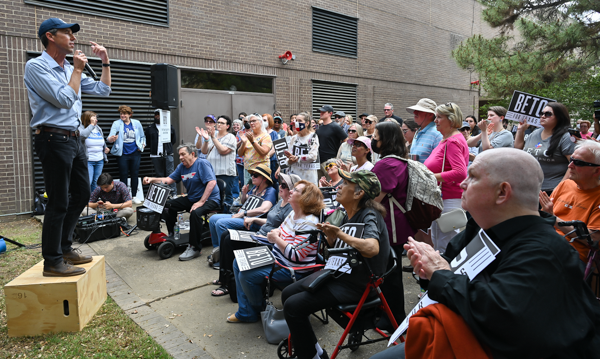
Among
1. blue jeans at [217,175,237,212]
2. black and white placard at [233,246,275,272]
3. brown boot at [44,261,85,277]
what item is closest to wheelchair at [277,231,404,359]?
black and white placard at [233,246,275,272]

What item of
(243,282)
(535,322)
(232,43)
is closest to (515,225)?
(535,322)

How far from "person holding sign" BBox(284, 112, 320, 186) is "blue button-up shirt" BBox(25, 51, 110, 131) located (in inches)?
153

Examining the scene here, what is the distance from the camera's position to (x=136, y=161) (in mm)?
9727

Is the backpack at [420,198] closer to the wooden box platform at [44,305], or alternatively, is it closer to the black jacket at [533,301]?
the black jacket at [533,301]

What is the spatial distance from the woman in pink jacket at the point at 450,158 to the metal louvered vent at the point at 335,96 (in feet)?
33.6

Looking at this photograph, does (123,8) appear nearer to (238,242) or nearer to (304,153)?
(304,153)

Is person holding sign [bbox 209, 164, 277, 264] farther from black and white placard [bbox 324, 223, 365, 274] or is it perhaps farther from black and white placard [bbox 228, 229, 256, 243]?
black and white placard [bbox 324, 223, 365, 274]

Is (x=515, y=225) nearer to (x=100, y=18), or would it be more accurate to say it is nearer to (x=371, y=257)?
(x=371, y=257)

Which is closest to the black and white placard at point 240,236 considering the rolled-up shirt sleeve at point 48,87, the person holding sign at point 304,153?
the rolled-up shirt sleeve at point 48,87

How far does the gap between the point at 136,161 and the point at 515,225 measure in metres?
9.45

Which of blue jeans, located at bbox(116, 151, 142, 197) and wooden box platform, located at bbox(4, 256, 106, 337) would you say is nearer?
wooden box platform, located at bbox(4, 256, 106, 337)

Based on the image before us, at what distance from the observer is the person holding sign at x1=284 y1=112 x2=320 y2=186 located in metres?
7.02

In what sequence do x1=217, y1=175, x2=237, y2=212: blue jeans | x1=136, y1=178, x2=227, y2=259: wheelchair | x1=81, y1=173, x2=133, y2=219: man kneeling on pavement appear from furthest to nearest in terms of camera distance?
x1=217, y1=175, x2=237, y2=212: blue jeans, x1=81, y1=173, x2=133, y2=219: man kneeling on pavement, x1=136, y1=178, x2=227, y2=259: wheelchair

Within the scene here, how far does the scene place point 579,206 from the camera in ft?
10.3
